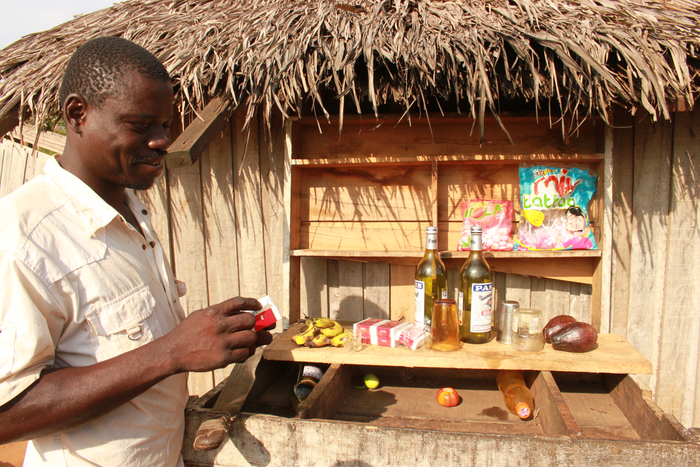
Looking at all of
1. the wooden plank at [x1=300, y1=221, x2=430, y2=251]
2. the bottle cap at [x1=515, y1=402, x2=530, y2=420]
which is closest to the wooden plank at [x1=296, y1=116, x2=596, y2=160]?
the wooden plank at [x1=300, y1=221, x2=430, y2=251]

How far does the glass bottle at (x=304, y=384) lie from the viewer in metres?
1.82

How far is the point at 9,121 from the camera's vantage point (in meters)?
2.37

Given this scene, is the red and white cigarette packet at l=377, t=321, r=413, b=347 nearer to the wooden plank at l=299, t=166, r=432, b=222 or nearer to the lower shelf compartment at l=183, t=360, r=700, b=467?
the lower shelf compartment at l=183, t=360, r=700, b=467

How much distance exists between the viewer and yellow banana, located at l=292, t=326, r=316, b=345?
76.6 inches

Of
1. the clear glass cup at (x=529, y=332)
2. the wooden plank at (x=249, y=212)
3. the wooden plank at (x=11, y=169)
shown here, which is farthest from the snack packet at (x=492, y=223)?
the wooden plank at (x=11, y=169)

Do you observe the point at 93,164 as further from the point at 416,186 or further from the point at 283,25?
the point at 416,186

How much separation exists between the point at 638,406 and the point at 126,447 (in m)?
1.81

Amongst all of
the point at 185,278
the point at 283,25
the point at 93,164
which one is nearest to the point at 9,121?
the point at 185,278

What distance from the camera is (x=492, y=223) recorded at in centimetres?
222

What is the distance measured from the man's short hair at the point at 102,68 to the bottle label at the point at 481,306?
1480 mm

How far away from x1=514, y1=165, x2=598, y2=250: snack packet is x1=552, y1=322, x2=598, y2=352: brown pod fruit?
0.49 metres

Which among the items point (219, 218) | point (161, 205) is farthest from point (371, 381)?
point (161, 205)

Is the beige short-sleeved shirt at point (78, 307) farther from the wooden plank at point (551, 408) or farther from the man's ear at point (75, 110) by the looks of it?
the wooden plank at point (551, 408)

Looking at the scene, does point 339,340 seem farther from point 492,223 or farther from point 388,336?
point 492,223
